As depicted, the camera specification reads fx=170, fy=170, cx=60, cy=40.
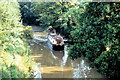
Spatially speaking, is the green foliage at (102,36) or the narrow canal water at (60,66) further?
the narrow canal water at (60,66)

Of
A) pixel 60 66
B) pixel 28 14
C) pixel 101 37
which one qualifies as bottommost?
pixel 60 66

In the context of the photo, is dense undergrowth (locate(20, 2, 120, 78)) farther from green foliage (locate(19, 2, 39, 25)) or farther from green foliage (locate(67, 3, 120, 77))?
green foliage (locate(19, 2, 39, 25))

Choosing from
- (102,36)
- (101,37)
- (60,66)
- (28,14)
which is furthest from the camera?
(28,14)

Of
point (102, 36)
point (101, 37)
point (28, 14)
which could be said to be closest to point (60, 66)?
point (101, 37)

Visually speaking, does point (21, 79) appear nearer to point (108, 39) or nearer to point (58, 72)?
point (58, 72)

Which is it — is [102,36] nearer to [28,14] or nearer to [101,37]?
[101,37]

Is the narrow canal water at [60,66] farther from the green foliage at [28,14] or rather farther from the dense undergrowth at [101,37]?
the green foliage at [28,14]

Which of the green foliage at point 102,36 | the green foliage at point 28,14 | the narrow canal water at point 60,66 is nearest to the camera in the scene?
the green foliage at point 102,36

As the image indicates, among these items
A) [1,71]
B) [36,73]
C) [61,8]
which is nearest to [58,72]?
[36,73]

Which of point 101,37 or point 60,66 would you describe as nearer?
point 101,37

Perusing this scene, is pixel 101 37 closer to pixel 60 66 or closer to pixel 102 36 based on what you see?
pixel 102 36

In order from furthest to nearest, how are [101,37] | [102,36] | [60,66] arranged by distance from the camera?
[60,66] → [101,37] → [102,36]

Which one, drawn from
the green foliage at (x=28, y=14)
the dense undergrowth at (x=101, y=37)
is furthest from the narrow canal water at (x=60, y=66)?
the green foliage at (x=28, y=14)

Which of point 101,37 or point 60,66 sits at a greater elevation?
point 101,37
